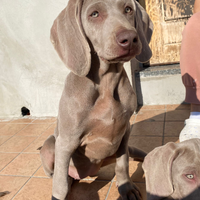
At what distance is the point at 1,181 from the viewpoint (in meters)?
2.52

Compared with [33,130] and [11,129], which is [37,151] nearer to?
[33,130]

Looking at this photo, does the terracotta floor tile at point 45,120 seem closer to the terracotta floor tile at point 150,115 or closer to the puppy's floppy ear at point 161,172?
the terracotta floor tile at point 150,115

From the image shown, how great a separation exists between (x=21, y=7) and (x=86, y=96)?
264 cm

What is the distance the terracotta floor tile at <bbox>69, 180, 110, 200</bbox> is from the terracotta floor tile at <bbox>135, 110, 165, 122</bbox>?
1452 mm

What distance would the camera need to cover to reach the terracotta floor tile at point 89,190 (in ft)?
6.91

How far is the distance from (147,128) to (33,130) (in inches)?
69.1

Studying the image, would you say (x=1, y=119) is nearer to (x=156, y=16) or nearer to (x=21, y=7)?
(x=21, y=7)

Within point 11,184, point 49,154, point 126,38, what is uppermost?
point 126,38

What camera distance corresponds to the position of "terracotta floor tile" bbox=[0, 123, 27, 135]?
3749 mm

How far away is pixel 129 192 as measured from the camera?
77.6 inches

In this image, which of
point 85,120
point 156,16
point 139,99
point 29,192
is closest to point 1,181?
point 29,192

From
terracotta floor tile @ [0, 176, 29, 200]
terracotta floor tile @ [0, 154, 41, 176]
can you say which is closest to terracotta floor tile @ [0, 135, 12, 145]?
terracotta floor tile @ [0, 154, 41, 176]

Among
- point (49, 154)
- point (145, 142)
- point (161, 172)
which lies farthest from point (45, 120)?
point (161, 172)

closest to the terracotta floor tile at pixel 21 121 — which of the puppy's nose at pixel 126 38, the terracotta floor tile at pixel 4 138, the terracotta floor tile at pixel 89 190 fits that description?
the terracotta floor tile at pixel 4 138
